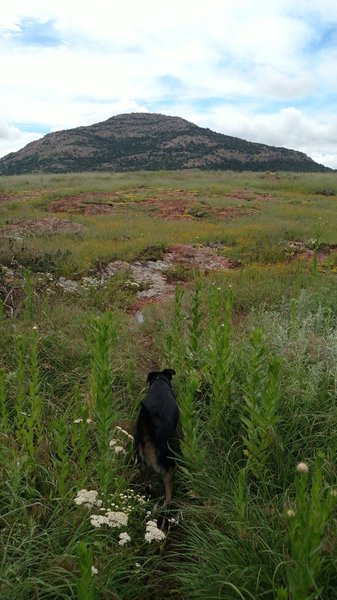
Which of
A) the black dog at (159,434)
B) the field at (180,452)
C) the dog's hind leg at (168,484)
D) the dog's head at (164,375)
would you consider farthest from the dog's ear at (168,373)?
the dog's hind leg at (168,484)

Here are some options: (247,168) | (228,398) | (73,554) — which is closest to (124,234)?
(228,398)

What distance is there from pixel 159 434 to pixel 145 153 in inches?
3882

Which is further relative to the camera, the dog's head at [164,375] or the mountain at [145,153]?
the mountain at [145,153]

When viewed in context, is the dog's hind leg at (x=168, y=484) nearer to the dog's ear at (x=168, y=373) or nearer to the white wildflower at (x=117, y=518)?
the white wildflower at (x=117, y=518)

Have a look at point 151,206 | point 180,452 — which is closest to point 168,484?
point 180,452

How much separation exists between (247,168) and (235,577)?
285ft

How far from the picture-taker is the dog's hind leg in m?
2.80

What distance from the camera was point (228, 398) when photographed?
3434mm

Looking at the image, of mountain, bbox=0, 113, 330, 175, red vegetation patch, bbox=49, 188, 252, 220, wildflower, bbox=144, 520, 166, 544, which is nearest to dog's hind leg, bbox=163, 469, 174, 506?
wildflower, bbox=144, 520, 166, 544

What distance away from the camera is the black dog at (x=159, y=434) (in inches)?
114

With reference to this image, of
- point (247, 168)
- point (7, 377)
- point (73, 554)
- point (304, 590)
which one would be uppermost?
point (247, 168)

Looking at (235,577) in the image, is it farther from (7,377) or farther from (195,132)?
(195,132)

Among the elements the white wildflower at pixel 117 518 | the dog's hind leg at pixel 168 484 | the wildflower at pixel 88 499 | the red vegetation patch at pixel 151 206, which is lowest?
the dog's hind leg at pixel 168 484

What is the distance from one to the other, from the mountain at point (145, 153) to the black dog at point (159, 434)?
78720 millimetres
